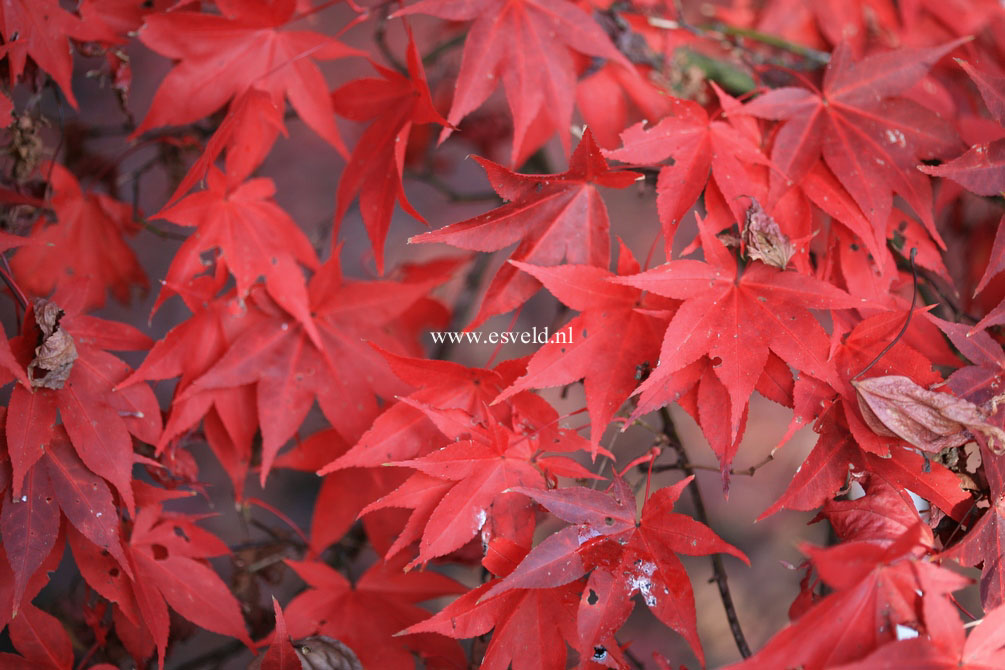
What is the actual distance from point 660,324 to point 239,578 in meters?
0.82

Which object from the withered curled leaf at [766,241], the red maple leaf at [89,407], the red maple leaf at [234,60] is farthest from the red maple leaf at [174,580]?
the withered curled leaf at [766,241]

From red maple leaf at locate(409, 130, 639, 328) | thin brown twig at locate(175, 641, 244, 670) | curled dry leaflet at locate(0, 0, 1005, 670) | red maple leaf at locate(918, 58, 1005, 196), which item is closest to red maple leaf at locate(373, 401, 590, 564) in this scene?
curled dry leaflet at locate(0, 0, 1005, 670)

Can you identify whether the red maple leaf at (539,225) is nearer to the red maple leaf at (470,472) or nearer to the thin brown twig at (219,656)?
the red maple leaf at (470,472)

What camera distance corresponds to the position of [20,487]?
70 cm

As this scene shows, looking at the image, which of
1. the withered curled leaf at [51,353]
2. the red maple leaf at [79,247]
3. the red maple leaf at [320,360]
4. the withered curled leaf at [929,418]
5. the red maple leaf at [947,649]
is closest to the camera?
the red maple leaf at [947,649]

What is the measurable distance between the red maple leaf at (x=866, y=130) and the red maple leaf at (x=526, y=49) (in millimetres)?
201

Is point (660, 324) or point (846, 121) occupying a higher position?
point (846, 121)

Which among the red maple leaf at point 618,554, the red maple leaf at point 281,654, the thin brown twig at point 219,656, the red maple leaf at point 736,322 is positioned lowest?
the thin brown twig at point 219,656

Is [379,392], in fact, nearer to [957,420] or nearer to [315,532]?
[315,532]

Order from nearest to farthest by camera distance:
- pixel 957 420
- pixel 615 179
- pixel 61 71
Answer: pixel 957 420 < pixel 615 179 < pixel 61 71

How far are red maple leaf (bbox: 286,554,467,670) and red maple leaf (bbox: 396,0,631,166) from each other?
551mm

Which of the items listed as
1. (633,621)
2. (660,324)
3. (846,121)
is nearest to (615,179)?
(660,324)

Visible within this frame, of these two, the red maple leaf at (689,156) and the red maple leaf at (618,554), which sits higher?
the red maple leaf at (689,156)

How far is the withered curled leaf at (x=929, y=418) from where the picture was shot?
64 centimetres
